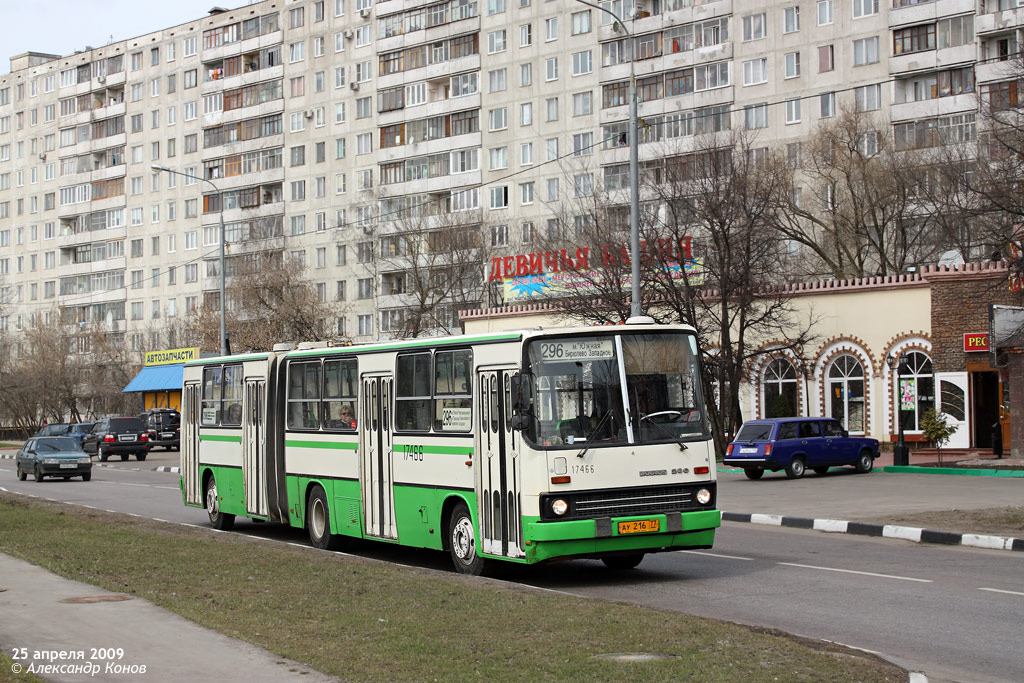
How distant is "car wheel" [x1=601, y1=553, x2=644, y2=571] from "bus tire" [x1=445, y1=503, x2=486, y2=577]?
1687 mm

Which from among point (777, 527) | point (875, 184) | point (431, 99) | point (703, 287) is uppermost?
point (431, 99)

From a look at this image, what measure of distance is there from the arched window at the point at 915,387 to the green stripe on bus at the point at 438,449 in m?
27.9

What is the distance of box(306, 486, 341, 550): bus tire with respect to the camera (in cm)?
1762

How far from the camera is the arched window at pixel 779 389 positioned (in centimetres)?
4403

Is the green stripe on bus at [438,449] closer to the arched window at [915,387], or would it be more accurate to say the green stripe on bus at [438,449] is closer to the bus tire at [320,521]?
the bus tire at [320,521]

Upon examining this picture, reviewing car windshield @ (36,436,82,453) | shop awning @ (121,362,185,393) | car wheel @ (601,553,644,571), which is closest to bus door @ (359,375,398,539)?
car wheel @ (601,553,644,571)

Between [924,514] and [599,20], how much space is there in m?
55.2

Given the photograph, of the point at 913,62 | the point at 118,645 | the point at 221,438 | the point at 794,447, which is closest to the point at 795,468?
the point at 794,447

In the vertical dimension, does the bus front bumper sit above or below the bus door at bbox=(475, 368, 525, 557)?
below

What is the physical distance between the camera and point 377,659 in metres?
8.22

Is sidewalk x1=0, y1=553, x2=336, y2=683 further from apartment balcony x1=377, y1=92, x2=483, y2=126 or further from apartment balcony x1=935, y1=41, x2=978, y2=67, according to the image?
apartment balcony x1=377, y1=92, x2=483, y2=126

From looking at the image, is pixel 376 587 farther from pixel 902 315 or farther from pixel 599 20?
pixel 599 20

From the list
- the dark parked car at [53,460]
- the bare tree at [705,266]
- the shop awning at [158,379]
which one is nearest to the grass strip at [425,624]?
the bare tree at [705,266]

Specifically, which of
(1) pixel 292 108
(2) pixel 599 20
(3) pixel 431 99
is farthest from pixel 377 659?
(1) pixel 292 108
